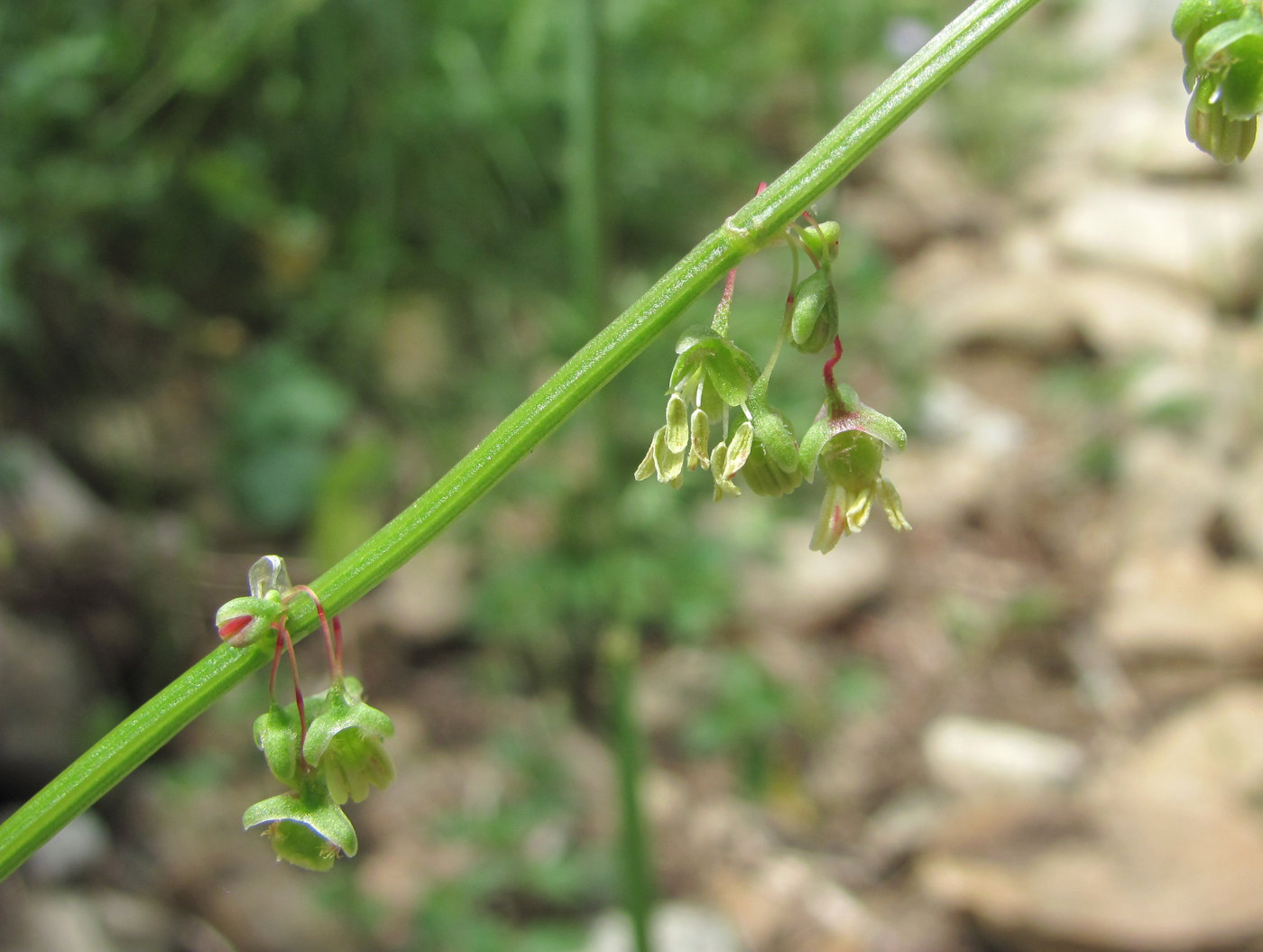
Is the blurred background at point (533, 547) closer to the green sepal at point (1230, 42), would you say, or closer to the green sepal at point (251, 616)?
the green sepal at point (1230, 42)

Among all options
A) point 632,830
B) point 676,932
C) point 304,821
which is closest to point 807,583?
point 676,932

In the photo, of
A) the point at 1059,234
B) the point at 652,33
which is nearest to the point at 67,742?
the point at 652,33

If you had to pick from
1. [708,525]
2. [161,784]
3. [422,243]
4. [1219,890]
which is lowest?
[1219,890]

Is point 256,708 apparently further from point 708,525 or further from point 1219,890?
point 1219,890

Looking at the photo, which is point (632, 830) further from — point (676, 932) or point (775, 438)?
point (775, 438)

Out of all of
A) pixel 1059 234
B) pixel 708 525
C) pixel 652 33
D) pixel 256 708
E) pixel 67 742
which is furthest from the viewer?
pixel 1059 234

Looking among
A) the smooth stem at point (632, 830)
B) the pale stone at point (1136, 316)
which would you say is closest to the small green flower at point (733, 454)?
the smooth stem at point (632, 830)

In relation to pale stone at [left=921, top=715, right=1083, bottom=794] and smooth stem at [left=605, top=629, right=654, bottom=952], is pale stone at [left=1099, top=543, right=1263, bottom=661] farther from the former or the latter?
smooth stem at [left=605, top=629, right=654, bottom=952]
